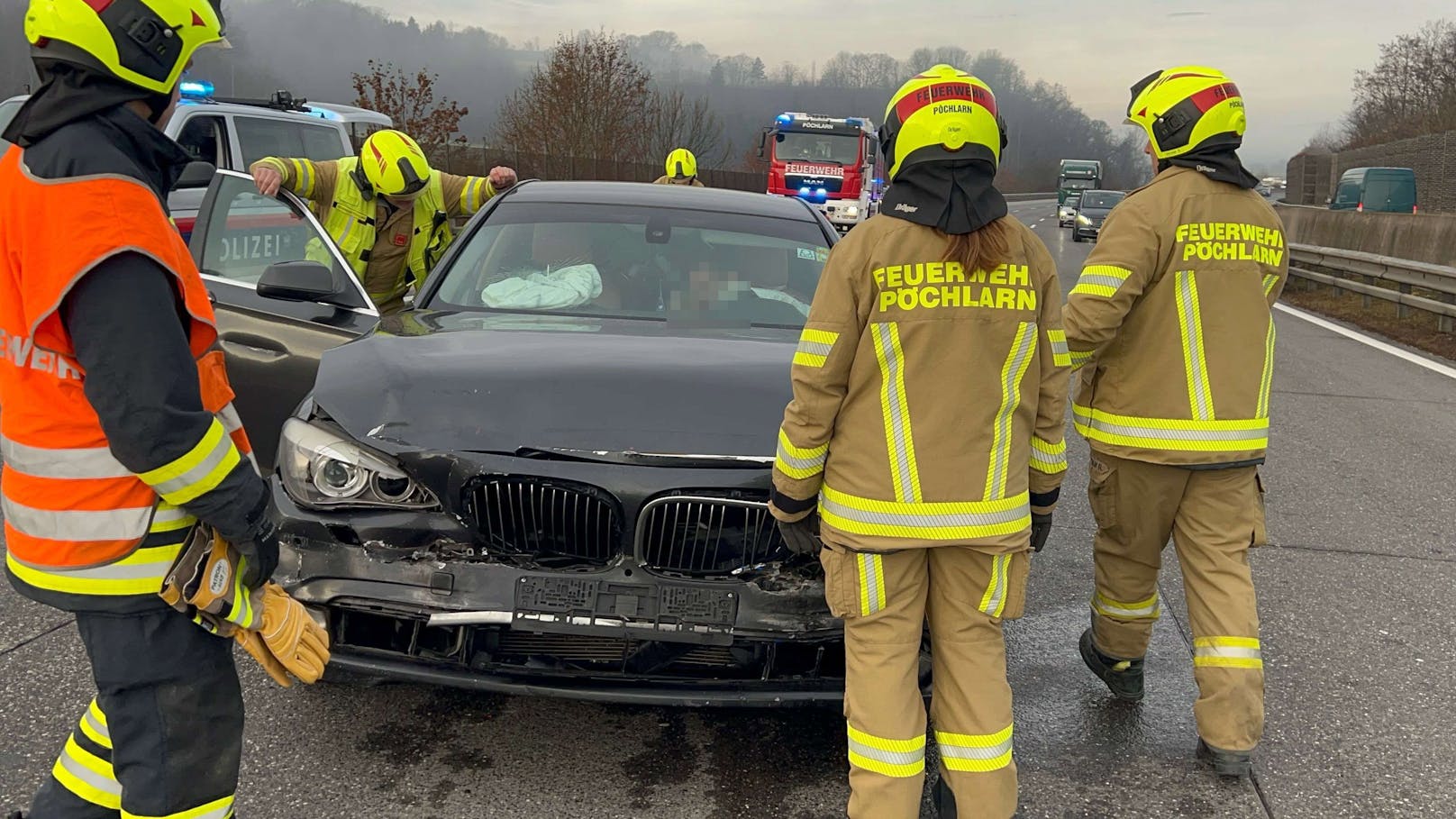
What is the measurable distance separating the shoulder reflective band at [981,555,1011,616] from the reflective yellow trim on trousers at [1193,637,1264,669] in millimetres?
1001

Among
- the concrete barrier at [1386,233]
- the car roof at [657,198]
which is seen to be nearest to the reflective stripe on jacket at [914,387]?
the car roof at [657,198]

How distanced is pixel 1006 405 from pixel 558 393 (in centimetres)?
122

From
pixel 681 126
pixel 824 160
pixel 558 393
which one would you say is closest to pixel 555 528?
pixel 558 393

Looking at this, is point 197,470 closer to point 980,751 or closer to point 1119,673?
point 980,751

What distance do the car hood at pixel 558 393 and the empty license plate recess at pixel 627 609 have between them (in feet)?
1.15

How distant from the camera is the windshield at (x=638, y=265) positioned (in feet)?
14.1

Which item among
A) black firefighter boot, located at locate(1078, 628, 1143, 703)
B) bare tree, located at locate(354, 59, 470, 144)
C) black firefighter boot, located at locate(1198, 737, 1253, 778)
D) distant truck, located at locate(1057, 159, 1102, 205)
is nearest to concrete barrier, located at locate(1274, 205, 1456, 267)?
black firefighter boot, located at locate(1078, 628, 1143, 703)

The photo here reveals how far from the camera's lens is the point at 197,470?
2115 mm

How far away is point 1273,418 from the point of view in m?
8.42

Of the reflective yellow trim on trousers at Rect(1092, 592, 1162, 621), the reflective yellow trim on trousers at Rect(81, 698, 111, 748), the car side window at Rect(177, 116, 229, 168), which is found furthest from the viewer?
the car side window at Rect(177, 116, 229, 168)

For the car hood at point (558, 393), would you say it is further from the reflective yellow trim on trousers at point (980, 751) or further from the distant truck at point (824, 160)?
the distant truck at point (824, 160)

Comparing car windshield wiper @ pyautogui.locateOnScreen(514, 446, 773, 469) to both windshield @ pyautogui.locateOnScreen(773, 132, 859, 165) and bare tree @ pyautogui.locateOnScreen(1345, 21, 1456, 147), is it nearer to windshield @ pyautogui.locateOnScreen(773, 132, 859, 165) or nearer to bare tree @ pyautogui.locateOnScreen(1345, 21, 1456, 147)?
windshield @ pyautogui.locateOnScreen(773, 132, 859, 165)

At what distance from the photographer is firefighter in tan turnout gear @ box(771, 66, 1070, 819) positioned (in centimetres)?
263

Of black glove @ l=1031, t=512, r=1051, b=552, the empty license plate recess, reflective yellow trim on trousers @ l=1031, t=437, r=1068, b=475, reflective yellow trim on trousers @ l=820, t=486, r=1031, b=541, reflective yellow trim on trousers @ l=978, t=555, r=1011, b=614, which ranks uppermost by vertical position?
reflective yellow trim on trousers @ l=1031, t=437, r=1068, b=475
